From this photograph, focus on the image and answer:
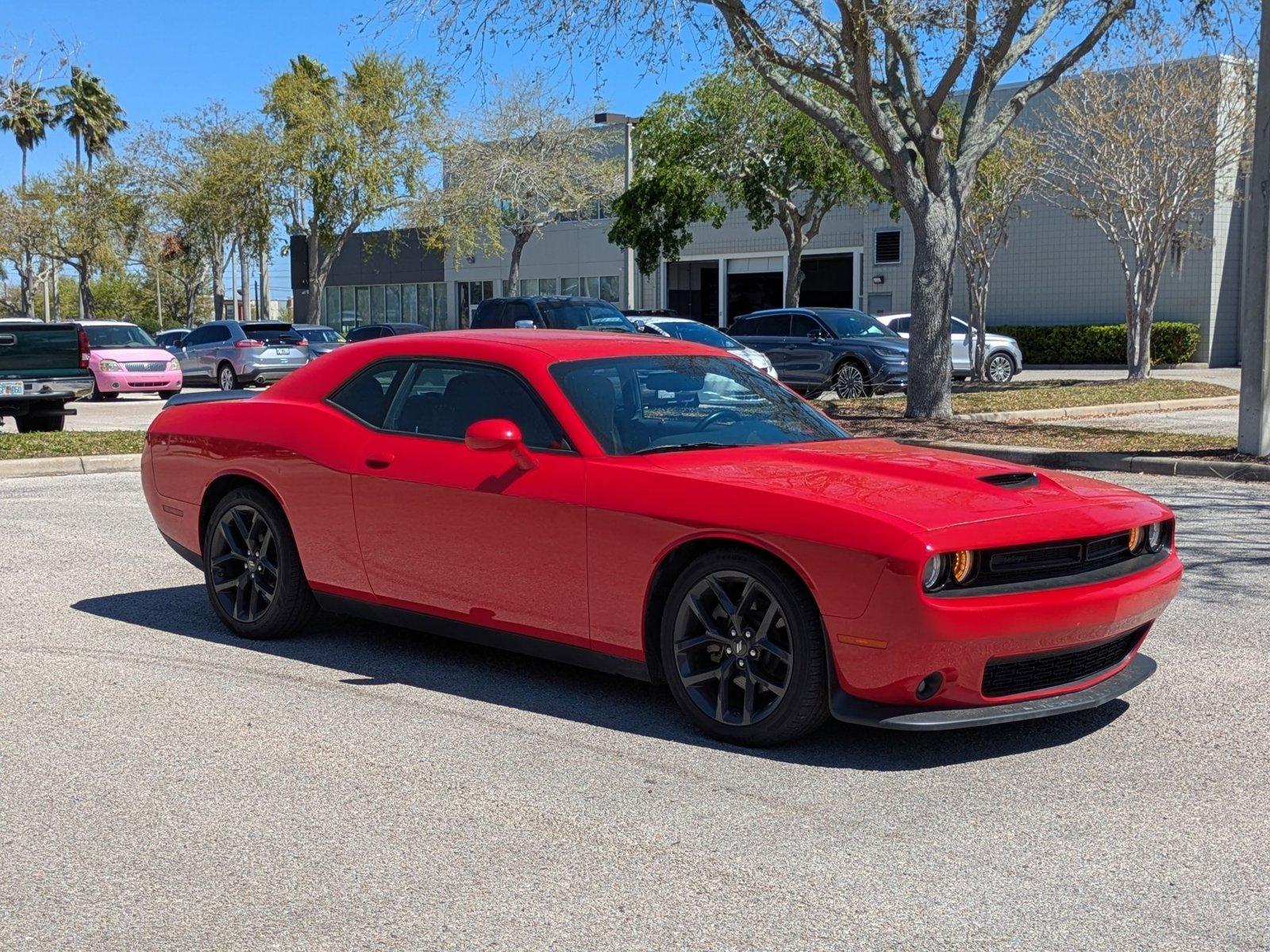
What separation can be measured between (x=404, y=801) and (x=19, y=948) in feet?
4.36

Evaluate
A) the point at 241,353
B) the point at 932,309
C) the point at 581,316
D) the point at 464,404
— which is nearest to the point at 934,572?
the point at 464,404

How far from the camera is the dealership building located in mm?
37969

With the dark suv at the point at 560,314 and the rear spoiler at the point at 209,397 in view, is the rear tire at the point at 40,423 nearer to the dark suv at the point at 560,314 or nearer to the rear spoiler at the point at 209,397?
the dark suv at the point at 560,314

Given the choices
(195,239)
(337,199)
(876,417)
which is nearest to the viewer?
(876,417)

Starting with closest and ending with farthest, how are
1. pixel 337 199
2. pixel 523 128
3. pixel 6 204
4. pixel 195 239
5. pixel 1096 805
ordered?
1. pixel 1096 805
2. pixel 337 199
3. pixel 523 128
4. pixel 195 239
5. pixel 6 204

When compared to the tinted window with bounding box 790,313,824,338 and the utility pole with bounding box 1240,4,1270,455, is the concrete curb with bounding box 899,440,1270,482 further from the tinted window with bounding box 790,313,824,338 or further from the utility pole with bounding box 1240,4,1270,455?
the tinted window with bounding box 790,313,824,338

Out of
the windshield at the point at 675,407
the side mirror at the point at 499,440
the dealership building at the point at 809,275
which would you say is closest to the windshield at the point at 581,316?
the dealership building at the point at 809,275

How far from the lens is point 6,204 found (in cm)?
6209

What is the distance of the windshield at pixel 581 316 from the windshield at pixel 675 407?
17621 mm

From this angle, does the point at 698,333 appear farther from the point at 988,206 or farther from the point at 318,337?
the point at 318,337

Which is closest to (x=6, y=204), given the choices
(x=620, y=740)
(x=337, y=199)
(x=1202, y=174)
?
(x=337, y=199)

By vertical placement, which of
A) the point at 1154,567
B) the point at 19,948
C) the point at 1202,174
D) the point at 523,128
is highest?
the point at 523,128

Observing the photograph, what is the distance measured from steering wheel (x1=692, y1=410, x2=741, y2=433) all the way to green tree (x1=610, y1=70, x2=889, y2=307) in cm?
2738

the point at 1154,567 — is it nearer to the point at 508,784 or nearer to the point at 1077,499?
the point at 1077,499
